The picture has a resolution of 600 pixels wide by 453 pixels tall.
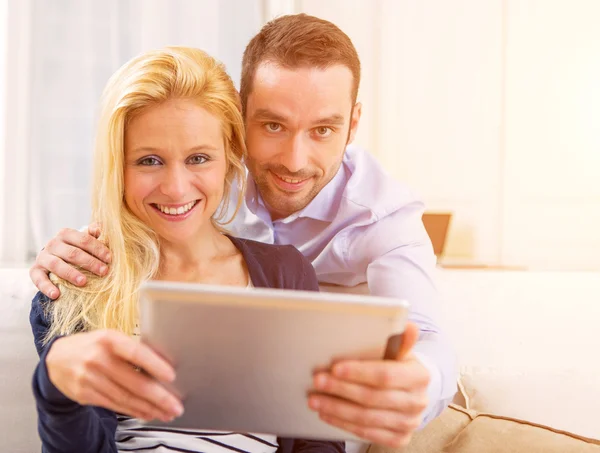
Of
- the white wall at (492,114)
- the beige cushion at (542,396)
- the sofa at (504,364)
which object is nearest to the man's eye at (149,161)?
the sofa at (504,364)

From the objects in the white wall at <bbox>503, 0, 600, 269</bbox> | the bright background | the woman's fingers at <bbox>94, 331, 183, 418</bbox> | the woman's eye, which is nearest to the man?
the woman's eye

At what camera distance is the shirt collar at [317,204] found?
1.82 meters

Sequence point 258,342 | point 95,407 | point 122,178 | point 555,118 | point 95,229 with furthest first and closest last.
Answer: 1. point 555,118
2. point 95,229
3. point 122,178
4. point 95,407
5. point 258,342

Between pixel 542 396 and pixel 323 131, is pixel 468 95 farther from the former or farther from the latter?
pixel 542 396

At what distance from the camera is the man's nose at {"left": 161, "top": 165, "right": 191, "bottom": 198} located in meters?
1.33

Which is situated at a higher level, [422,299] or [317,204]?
[317,204]

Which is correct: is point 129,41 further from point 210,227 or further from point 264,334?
point 264,334

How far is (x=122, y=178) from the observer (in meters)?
1.36

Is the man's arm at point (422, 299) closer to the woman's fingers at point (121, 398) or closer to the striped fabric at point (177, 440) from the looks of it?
the striped fabric at point (177, 440)

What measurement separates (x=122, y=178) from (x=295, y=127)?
0.46 m

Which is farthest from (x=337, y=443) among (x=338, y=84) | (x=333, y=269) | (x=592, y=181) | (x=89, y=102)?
(x=592, y=181)

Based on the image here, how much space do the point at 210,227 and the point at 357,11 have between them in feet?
8.58

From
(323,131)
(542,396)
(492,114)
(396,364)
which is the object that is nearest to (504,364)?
(542,396)

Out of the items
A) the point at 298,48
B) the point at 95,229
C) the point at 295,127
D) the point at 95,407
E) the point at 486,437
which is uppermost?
the point at 298,48
